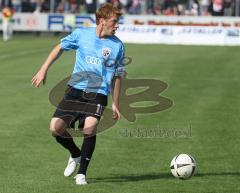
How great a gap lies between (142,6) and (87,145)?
42.1 metres

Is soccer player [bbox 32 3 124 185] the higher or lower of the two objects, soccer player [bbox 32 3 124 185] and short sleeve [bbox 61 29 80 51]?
the lower

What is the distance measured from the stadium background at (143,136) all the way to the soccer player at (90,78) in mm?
674

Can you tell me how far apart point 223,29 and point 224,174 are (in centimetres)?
3445

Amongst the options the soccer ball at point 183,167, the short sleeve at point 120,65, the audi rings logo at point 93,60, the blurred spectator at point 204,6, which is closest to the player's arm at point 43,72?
the audi rings logo at point 93,60

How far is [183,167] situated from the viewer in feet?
33.2

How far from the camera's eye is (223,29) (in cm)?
4447

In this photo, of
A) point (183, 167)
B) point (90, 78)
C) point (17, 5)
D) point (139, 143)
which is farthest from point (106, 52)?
point (17, 5)

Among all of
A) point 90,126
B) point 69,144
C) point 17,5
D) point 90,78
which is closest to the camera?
point 90,126

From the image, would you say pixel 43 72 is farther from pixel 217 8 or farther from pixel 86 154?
pixel 217 8

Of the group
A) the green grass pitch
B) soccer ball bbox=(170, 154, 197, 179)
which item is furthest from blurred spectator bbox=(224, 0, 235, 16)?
soccer ball bbox=(170, 154, 197, 179)

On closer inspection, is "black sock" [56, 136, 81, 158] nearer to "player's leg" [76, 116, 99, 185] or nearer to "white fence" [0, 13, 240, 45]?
"player's leg" [76, 116, 99, 185]

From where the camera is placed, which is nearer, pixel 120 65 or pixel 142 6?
pixel 120 65

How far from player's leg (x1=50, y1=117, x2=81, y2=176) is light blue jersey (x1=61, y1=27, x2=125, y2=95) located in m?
0.58

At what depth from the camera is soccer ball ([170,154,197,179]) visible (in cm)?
1012
